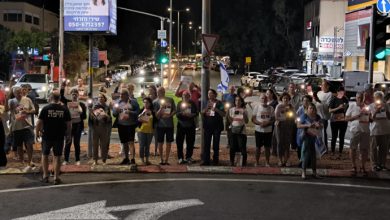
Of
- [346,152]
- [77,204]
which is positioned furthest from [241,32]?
[77,204]

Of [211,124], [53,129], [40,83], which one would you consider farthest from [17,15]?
[53,129]

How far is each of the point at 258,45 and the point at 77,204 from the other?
261 feet

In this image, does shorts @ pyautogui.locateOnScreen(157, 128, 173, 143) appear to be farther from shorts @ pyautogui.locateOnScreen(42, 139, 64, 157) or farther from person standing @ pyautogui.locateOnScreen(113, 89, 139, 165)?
shorts @ pyautogui.locateOnScreen(42, 139, 64, 157)

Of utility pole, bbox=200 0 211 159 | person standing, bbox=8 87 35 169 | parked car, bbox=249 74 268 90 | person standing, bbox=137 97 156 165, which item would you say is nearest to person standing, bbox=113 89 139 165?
person standing, bbox=137 97 156 165

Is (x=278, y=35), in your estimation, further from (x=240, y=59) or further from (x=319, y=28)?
(x=319, y=28)

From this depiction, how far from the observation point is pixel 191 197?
887 centimetres

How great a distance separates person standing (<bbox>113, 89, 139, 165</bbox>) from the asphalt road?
1.02 meters

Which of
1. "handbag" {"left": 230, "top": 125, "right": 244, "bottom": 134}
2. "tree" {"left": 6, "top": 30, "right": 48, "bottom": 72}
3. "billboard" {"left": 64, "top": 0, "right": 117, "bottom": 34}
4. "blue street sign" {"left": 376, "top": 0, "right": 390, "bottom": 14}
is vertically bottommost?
"handbag" {"left": 230, "top": 125, "right": 244, "bottom": 134}

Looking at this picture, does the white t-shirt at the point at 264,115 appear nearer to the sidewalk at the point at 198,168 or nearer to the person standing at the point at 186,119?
the sidewalk at the point at 198,168

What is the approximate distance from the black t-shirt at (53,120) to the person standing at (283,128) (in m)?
4.49

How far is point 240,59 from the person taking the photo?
296ft

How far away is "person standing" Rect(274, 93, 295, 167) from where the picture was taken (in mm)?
11719

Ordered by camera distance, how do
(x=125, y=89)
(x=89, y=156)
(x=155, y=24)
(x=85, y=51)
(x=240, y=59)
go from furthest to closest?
(x=155, y=24) < (x=240, y=59) < (x=85, y=51) < (x=89, y=156) < (x=125, y=89)

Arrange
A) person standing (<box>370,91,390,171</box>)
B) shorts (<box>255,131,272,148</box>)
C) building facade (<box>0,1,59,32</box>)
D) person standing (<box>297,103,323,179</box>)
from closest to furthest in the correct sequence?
person standing (<box>297,103,323,179</box>), person standing (<box>370,91,390,171</box>), shorts (<box>255,131,272,148</box>), building facade (<box>0,1,59,32</box>)
